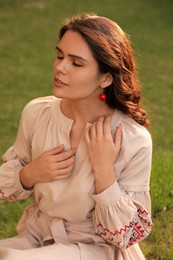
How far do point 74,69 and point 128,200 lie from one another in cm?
64

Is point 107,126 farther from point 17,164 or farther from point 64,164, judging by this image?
point 17,164

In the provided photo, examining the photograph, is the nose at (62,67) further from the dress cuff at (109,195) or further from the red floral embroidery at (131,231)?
the red floral embroidery at (131,231)

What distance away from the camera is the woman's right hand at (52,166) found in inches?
110

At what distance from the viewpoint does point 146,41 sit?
10320mm

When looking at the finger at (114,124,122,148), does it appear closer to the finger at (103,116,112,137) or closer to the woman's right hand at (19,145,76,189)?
the finger at (103,116,112,137)

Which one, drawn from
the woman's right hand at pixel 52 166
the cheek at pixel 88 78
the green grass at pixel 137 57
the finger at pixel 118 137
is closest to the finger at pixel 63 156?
the woman's right hand at pixel 52 166

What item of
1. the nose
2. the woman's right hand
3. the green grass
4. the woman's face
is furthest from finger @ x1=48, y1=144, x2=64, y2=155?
the green grass

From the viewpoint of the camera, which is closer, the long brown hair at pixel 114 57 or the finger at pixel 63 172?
the long brown hair at pixel 114 57

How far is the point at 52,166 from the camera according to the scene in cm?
281

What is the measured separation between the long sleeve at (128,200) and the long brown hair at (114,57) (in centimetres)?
14

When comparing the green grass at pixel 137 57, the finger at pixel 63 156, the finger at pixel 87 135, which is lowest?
the green grass at pixel 137 57

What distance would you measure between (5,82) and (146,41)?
342 cm

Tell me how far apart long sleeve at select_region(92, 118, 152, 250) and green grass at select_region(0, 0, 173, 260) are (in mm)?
704

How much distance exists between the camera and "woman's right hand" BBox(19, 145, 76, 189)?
2.80m
